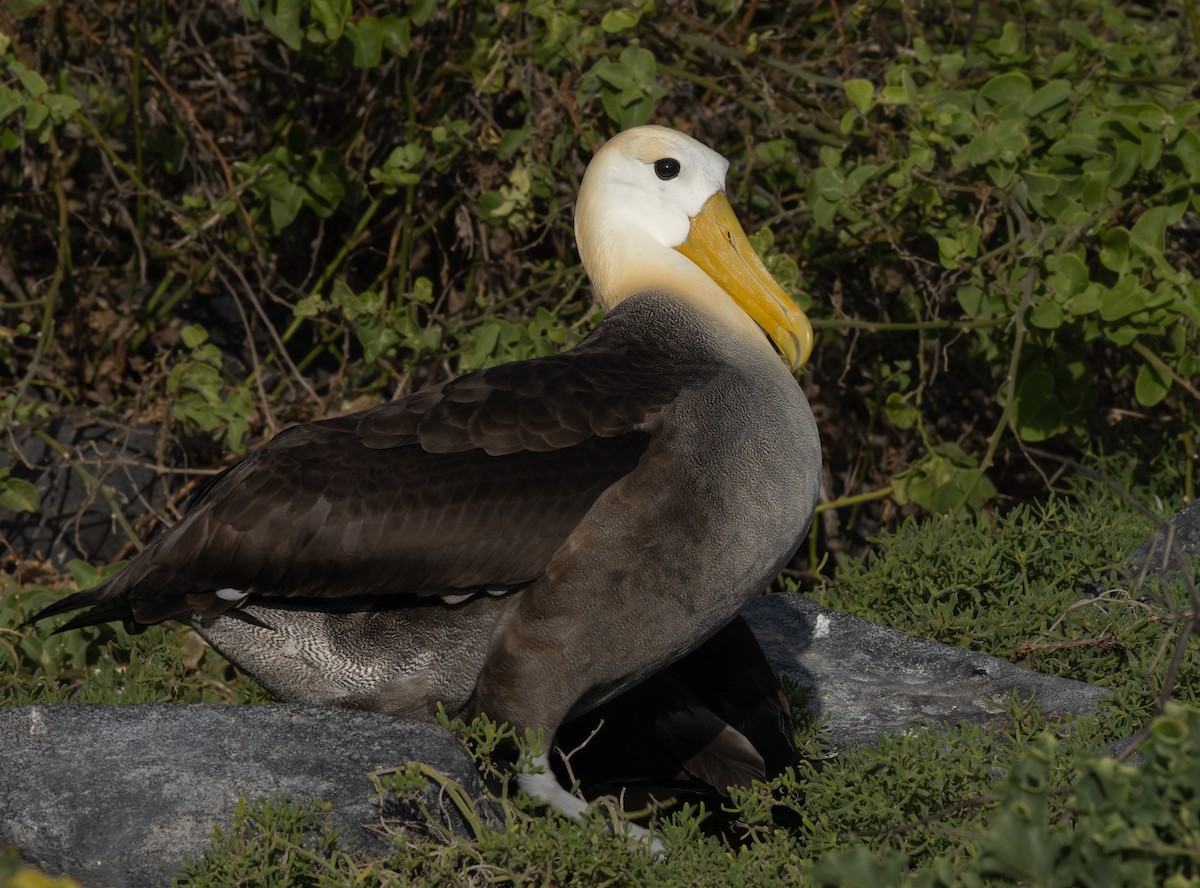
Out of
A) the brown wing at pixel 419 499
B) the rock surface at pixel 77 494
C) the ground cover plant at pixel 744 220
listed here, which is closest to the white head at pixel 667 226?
the brown wing at pixel 419 499

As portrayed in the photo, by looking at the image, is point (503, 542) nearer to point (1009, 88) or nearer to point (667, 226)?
point (667, 226)

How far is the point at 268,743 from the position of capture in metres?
3.27

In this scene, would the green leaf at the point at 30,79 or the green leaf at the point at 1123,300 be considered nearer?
the green leaf at the point at 1123,300

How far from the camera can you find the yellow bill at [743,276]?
409cm

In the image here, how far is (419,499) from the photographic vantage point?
138 inches

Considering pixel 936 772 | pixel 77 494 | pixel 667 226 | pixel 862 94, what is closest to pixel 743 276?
pixel 667 226

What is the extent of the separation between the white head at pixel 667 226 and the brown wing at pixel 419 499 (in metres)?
0.62

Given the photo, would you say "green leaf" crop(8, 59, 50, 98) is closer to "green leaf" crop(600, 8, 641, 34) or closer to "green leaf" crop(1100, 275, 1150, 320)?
"green leaf" crop(600, 8, 641, 34)

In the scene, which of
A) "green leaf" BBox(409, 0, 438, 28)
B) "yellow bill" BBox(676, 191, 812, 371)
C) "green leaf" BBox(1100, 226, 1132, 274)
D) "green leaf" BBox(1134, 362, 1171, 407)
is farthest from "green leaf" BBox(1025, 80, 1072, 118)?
"green leaf" BBox(409, 0, 438, 28)

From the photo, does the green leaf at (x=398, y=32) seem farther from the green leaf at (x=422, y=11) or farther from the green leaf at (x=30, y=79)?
the green leaf at (x=30, y=79)

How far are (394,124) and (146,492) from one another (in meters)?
1.80

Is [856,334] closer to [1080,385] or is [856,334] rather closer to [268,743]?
[1080,385]

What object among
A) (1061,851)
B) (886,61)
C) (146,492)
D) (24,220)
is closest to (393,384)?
(146,492)

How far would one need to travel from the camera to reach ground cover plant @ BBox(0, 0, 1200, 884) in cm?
488
